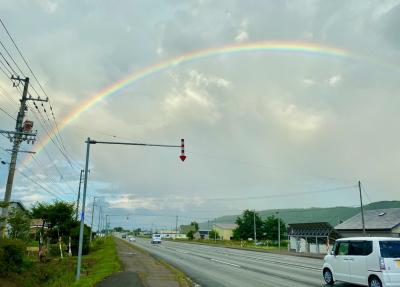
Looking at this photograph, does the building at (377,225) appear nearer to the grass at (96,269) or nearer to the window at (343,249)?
the grass at (96,269)

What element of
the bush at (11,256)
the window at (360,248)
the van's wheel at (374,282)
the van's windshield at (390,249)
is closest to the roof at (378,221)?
the window at (360,248)

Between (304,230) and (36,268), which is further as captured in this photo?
(304,230)

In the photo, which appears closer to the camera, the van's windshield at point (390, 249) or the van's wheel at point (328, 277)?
the van's windshield at point (390, 249)

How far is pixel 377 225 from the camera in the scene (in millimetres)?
49438

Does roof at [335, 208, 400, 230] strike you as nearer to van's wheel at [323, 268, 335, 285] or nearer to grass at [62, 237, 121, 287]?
grass at [62, 237, 121, 287]

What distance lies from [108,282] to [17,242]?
1130 centimetres

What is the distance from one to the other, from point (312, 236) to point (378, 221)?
28.3 ft

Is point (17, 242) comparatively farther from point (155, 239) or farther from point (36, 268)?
point (155, 239)

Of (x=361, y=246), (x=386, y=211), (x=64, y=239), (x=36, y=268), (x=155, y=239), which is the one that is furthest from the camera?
(x=155, y=239)

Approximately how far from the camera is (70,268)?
29.7m

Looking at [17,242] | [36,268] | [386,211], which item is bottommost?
[36,268]

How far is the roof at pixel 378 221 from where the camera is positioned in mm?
47969

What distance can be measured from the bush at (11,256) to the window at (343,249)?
62.8 feet

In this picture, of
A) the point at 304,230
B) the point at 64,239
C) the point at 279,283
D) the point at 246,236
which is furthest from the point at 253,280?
the point at 246,236
